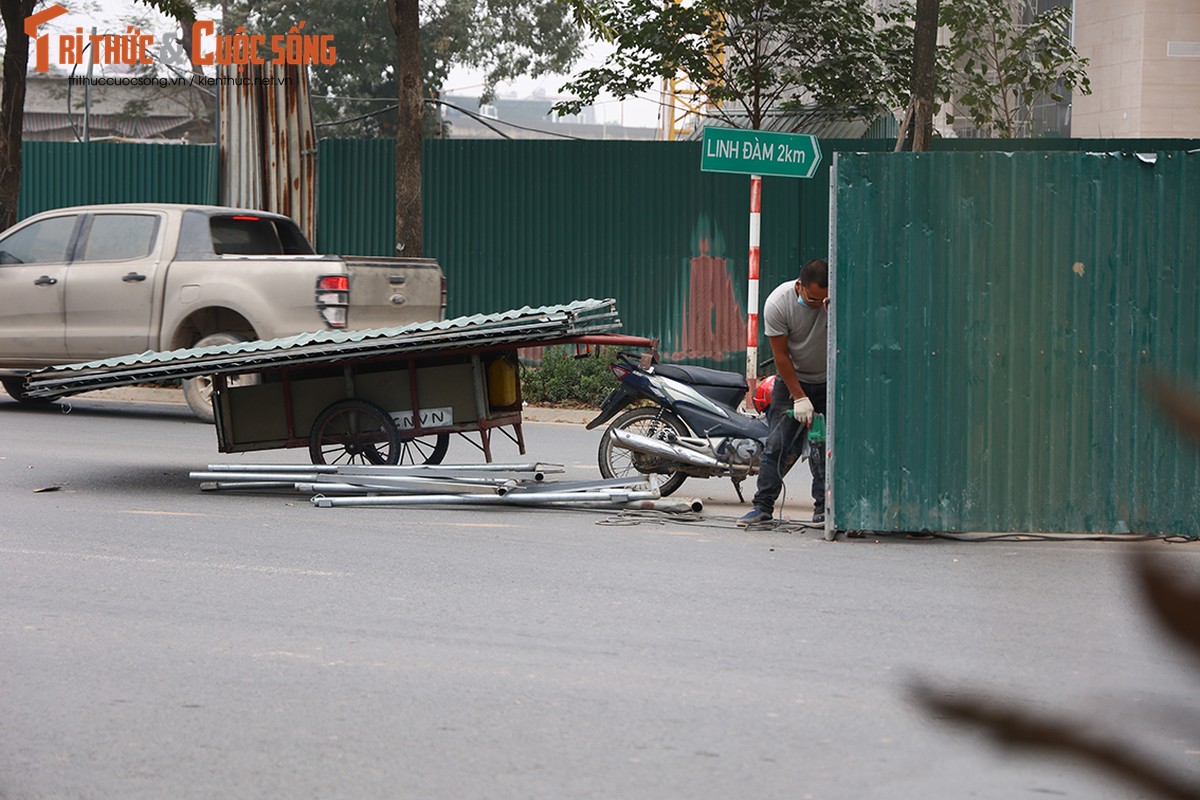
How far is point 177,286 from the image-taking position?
1393 centimetres

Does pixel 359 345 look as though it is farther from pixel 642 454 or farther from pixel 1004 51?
→ pixel 1004 51

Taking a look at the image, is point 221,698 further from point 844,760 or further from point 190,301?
point 190,301

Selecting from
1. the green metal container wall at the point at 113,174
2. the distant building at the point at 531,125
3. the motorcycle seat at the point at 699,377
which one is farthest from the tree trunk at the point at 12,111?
the distant building at the point at 531,125

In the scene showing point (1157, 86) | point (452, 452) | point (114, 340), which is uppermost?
point (1157, 86)

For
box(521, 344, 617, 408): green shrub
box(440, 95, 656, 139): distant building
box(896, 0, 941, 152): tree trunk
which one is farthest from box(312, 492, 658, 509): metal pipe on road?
box(440, 95, 656, 139): distant building

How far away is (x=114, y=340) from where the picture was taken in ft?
46.8

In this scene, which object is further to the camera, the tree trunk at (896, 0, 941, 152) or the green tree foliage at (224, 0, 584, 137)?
the green tree foliage at (224, 0, 584, 137)

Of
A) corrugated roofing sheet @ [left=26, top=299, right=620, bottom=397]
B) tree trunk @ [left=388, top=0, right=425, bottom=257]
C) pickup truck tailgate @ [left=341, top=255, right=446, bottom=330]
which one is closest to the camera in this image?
corrugated roofing sheet @ [left=26, top=299, right=620, bottom=397]

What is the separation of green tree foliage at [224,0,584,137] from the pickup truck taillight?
77.0 feet

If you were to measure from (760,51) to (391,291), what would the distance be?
7794 mm

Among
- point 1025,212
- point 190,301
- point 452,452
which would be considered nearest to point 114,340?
point 190,301

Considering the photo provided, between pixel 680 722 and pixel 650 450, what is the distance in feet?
17.4

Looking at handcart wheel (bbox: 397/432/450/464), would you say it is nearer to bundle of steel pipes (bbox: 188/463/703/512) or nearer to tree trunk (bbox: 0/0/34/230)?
bundle of steel pipes (bbox: 188/463/703/512)

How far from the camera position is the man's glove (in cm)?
905
